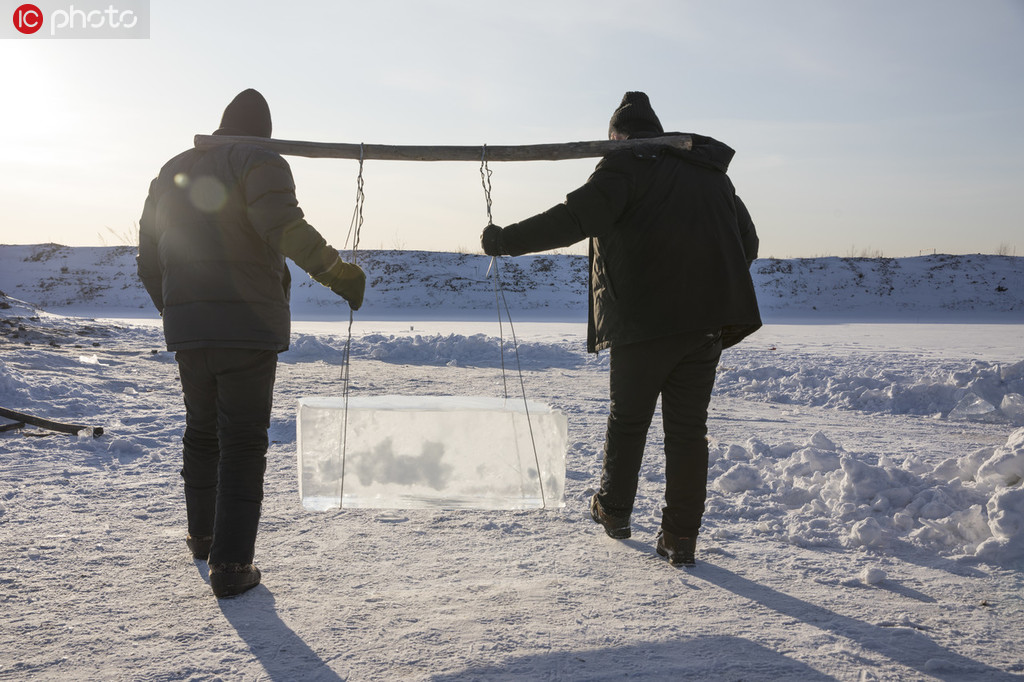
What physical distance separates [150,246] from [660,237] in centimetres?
209

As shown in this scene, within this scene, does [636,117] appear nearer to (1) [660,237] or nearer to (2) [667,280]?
(1) [660,237]

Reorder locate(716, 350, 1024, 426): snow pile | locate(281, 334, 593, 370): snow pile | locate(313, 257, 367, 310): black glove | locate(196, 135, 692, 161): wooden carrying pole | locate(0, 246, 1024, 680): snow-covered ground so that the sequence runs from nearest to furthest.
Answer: locate(0, 246, 1024, 680): snow-covered ground, locate(313, 257, 367, 310): black glove, locate(196, 135, 692, 161): wooden carrying pole, locate(716, 350, 1024, 426): snow pile, locate(281, 334, 593, 370): snow pile

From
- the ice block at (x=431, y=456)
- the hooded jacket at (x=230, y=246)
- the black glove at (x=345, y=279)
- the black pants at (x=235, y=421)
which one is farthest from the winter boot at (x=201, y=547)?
the black glove at (x=345, y=279)

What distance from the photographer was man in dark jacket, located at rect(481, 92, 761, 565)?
9.73ft

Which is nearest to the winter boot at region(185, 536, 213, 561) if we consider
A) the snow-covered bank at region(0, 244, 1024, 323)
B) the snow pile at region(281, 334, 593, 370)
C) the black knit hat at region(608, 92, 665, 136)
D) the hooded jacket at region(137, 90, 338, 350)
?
the hooded jacket at region(137, 90, 338, 350)

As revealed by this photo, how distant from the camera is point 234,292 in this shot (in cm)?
271

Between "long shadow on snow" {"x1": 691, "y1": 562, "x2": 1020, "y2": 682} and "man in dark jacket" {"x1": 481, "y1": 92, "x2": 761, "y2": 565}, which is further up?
"man in dark jacket" {"x1": 481, "y1": 92, "x2": 761, "y2": 565}

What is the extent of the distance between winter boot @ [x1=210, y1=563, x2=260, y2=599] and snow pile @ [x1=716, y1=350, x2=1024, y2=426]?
6205 mm

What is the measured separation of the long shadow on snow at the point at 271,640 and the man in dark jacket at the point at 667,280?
1.52 metres

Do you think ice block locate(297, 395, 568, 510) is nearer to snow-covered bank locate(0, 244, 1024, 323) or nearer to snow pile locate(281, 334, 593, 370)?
snow pile locate(281, 334, 593, 370)

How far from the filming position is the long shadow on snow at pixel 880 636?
217cm

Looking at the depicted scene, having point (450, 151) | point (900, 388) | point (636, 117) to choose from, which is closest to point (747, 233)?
point (636, 117)

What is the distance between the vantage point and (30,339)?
42.7 feet

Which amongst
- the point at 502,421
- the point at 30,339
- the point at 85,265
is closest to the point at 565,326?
the point at 30,339
